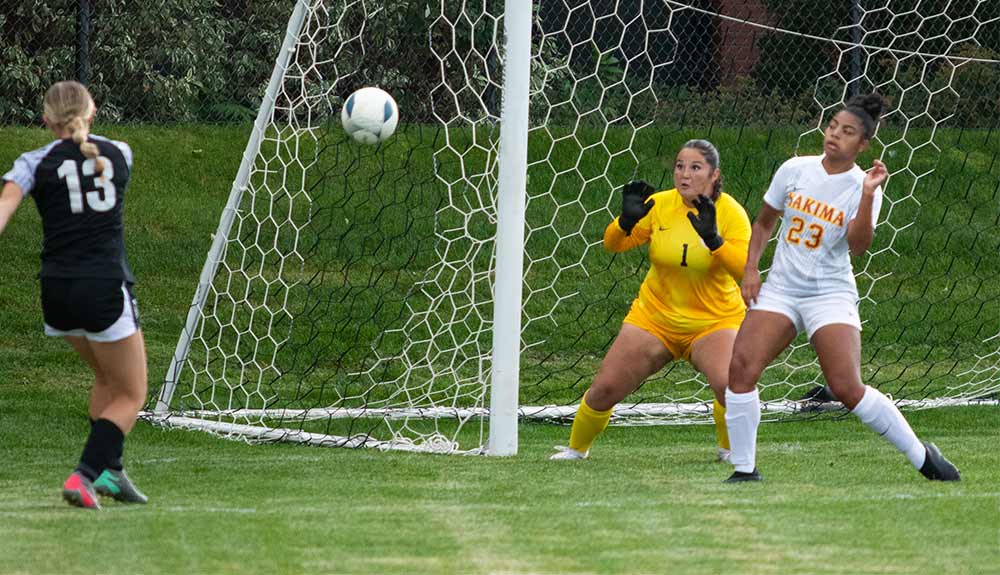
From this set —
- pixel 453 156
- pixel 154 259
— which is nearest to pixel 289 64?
pixel 453 156

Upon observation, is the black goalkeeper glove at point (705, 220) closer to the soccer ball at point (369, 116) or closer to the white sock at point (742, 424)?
the white sock at point (742, 424)

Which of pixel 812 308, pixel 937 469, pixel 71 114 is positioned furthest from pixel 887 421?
pixel 71 114

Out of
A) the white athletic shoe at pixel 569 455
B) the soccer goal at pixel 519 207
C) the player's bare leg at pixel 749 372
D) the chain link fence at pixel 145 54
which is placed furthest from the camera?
the chain link fence at pixel 145 54

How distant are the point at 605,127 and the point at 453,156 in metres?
1.25

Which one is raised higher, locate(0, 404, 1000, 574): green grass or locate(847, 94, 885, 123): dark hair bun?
locate(847, 94, 885, 123): dark hair bun

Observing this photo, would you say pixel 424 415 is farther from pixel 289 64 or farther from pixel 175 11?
pixel 175 11

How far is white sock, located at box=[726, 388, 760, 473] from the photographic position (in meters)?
6.47

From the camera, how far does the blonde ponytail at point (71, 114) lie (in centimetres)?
567

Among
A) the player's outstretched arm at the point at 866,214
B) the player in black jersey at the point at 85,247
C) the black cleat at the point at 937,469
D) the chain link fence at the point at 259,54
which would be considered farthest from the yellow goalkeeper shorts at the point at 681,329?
the chain link fence at the point at 259,54

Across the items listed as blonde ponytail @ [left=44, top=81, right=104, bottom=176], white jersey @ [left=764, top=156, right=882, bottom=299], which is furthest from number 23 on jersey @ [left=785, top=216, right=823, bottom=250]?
blonde ponytail @ [left=44, top=81, right=104, bottom=176]

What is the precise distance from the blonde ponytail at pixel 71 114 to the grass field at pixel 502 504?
1410 millimetres

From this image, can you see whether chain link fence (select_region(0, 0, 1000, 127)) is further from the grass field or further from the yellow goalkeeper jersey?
the yellow goalkeeper jersey

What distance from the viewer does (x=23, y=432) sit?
8586mm

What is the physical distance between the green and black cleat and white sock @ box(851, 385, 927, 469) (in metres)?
3.11
